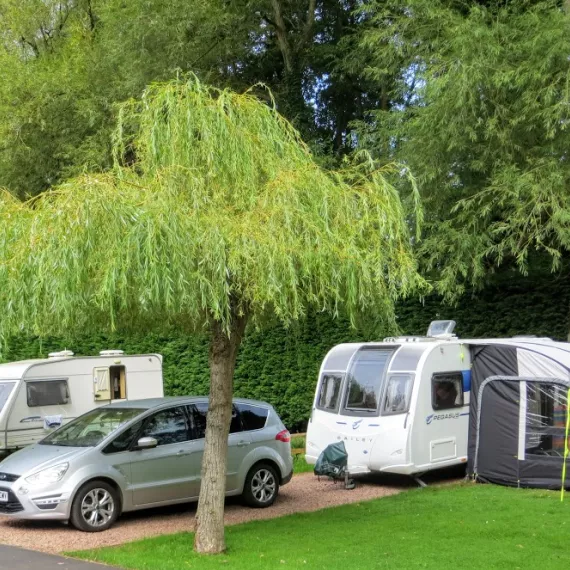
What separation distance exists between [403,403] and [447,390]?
92 cm

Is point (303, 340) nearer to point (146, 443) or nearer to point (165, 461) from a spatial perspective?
point (165, 461)

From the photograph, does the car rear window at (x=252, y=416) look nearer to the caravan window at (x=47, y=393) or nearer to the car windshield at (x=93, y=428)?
the car windshield at (x=93, y=428)

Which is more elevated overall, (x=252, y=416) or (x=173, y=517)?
(x=252, y=416)

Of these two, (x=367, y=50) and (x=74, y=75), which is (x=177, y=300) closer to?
(x=367, y=50)

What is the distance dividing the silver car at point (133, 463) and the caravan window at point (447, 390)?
2.70m

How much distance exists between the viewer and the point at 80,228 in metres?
7.13

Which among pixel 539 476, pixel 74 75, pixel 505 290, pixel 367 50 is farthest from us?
pixel 74 75

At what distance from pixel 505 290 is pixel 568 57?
512cm

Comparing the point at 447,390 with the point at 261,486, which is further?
the point at 447,390

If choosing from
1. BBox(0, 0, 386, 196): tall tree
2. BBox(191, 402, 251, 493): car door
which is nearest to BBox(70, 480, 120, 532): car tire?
BBox(191, 402, 251, 493): car door

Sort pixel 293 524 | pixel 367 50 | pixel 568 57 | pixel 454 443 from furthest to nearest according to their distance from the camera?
pixel 367 50, pixel 568 57, pixel 454 443, pixel 293 524

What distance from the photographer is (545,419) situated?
12312mm

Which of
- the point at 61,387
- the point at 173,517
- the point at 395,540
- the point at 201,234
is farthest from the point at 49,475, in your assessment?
the point at 61,387

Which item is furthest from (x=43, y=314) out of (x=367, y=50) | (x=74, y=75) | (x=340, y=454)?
(x=74, y=75)
